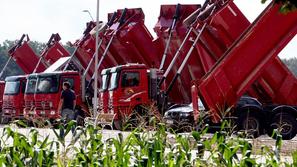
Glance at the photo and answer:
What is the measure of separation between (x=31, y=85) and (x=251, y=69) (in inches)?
591

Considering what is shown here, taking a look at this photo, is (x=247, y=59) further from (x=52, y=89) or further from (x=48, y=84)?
(x=48, y=84)

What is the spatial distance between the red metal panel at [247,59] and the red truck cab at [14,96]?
16.2m

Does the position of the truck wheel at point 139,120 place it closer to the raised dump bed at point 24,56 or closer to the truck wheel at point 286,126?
the truck wheel at point 286,126

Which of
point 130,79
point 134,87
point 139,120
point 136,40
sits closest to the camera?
point 139,120

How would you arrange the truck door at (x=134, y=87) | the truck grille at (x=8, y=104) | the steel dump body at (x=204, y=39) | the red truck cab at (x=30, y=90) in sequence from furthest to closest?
the truck grille at (x=8, y=104)
the red truck cab at (x=30, y=90)
the truck door at (x=134, y=87)
the steel dump body at (x=204, y=39)

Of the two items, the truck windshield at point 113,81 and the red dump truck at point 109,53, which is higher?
the red dump truck at point 109,53

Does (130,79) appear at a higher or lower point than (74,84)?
lower

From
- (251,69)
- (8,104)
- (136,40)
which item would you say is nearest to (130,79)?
→ (251,69)

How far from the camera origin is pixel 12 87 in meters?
37.8

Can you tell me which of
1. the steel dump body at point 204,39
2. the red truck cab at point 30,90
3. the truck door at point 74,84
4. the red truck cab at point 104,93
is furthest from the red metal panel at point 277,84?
the red truck cab at point 30,90

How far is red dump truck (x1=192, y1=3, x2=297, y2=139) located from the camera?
21.3 meters

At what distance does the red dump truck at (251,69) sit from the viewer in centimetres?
2127

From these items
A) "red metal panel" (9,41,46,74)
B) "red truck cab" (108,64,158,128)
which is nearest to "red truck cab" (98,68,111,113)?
"red truck cab" (108,64,158,128)

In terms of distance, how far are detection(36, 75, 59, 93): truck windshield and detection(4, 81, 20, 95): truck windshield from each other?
3.79 meters
